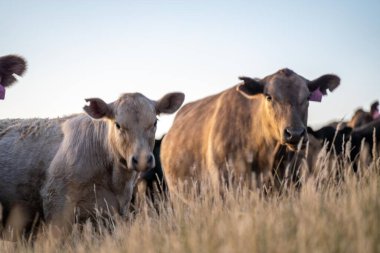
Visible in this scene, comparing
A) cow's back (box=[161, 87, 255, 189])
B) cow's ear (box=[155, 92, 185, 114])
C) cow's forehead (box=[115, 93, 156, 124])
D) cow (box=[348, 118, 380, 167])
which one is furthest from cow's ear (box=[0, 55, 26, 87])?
cow (box=[348, 118, 380, 167])

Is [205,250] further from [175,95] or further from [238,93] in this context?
[238,93]

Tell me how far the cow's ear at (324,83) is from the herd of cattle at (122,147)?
0.01 meters

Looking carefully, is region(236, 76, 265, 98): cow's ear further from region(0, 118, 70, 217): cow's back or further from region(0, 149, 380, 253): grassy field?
region(0, 149, 380, 253): grassy field

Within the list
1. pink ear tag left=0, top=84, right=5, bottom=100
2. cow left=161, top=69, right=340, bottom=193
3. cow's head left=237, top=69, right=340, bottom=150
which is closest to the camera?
cow's head left=237, top=69, right=340, bottom=150

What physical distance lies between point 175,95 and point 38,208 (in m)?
2.31

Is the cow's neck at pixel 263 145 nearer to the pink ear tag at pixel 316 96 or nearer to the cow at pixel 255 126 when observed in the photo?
the cow at pixel 255 126

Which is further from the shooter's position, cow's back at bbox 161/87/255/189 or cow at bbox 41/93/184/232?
cow's back at bbox 161/87/255/189

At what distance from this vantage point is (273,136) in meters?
9.44

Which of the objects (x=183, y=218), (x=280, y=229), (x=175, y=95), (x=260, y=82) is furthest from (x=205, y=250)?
(x=260, y=82)

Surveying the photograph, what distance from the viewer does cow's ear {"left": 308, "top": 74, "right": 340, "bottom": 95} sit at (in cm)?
998

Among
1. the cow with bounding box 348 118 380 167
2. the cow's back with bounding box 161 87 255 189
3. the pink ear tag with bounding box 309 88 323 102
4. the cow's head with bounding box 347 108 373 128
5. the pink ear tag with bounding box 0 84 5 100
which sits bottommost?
the cow's head with bounding box 347 108 373 128

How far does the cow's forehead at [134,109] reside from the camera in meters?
8.31

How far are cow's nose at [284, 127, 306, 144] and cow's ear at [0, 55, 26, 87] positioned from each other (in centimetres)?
398

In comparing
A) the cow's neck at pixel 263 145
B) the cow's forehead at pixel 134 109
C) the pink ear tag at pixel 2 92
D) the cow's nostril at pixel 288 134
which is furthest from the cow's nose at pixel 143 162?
the pink ear tag at pixel 2 92
